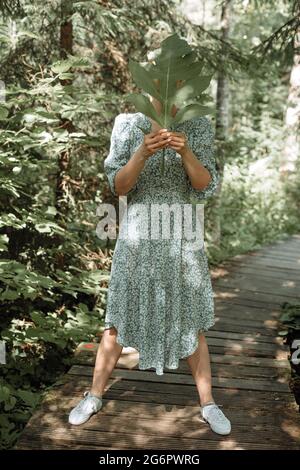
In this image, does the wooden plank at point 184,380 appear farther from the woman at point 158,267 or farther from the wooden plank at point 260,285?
the wooden plank at point 260,285

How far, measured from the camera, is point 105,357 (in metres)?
3.22

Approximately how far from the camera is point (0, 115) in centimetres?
312

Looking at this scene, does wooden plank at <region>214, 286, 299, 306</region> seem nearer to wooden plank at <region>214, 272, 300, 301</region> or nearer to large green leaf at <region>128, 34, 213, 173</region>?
wooden plank at <region>214, 272, 300, 301</region>

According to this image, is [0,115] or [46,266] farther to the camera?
[46,266]

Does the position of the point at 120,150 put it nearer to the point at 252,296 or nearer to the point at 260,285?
the point at 252,296

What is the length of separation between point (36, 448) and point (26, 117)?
6.85 feet

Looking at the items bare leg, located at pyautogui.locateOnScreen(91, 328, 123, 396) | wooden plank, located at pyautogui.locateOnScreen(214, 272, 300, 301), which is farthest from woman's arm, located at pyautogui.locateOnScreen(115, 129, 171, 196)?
wooden plank, located at pyautogui.locateOnScreen(214, 272, 300, 301)

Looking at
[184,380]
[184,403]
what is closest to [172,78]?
[184,403]

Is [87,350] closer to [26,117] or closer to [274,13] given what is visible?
[26,117]

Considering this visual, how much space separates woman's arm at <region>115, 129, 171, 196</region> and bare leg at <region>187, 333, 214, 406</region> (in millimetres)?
990

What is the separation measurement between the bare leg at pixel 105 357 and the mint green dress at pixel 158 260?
0.11m

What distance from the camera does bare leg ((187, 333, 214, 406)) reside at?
315 centimetres

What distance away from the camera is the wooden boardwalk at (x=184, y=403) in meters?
3.01

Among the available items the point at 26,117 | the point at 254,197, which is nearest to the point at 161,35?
the point at 26,117
